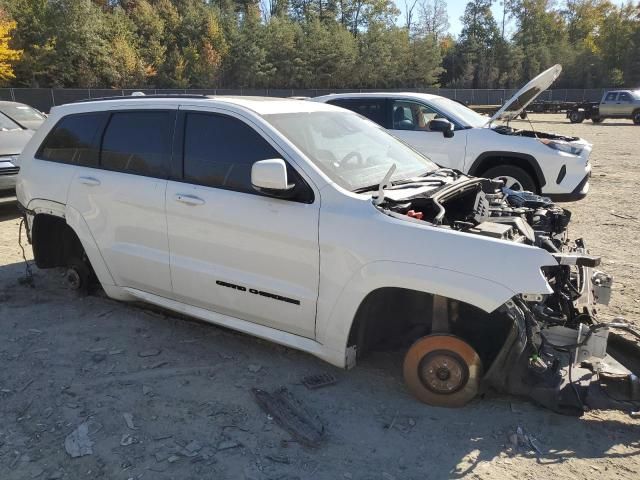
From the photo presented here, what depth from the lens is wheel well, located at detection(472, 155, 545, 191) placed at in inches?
306

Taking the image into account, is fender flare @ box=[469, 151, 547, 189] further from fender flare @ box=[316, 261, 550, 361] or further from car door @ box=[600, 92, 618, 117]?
car door @ box=[600, 92, 618, 117]

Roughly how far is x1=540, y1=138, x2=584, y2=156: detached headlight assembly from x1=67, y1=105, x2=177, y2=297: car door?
19.0ft

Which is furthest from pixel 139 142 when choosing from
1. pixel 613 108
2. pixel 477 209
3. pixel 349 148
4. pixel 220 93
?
pixel 220 93

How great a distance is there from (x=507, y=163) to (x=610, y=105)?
2596cm

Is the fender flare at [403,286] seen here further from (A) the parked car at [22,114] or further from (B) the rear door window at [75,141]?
(A) the parked car at [22,114]

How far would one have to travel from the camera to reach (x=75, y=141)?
4.60 metres

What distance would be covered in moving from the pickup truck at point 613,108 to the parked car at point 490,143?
24.6 meters

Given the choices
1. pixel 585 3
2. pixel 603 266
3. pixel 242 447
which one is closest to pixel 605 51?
pixel 585 3

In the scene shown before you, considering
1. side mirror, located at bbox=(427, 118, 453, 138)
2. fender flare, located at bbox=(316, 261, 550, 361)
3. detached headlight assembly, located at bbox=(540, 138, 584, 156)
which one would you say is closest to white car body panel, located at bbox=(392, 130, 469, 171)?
side mirror, located at bbox=(427, 118, 453, 138)

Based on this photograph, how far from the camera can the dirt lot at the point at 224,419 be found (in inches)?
110

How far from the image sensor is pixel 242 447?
2.96 meters

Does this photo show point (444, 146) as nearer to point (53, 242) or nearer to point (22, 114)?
point (53, 242)

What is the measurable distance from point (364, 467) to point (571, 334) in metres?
1.47

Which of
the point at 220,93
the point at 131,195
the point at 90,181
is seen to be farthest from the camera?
the point at 220,93
